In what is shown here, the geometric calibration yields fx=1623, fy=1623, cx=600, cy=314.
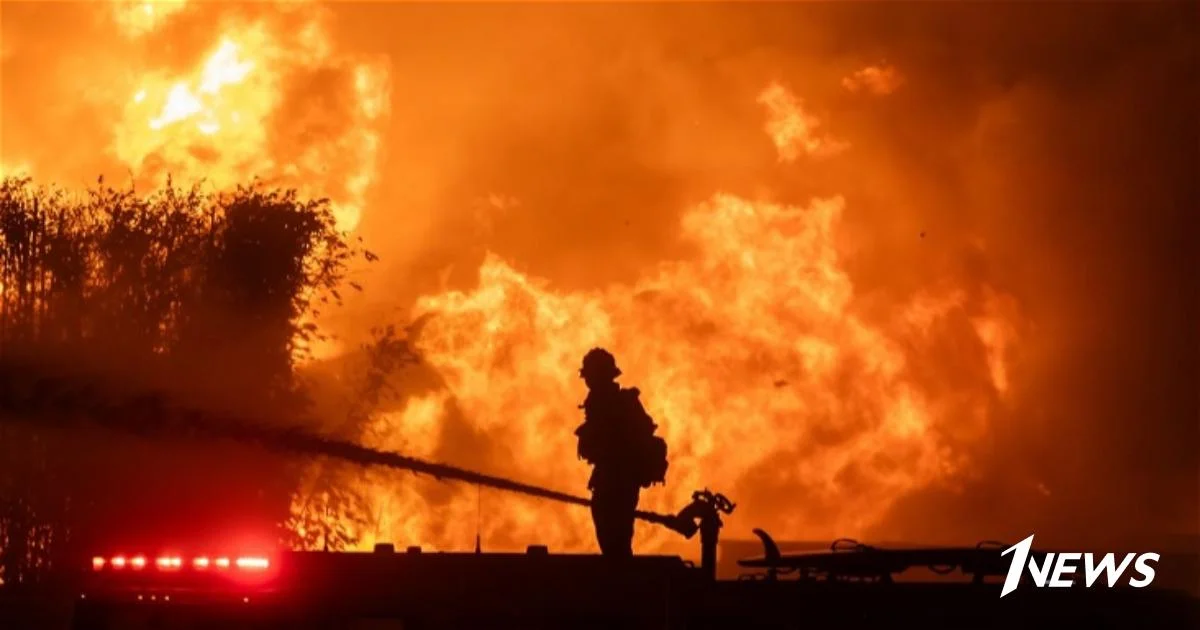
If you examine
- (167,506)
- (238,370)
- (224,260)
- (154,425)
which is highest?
(224,260)

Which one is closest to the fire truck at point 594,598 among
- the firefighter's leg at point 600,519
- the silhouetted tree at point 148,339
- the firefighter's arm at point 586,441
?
the firefighter's leg at point 600,519

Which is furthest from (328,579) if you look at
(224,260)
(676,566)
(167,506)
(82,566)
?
(224,260)

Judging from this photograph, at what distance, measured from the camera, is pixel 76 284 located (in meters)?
50.6

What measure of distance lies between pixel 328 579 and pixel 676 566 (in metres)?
4.39

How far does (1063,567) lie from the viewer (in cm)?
2119

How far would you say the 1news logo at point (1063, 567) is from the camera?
20.0 m

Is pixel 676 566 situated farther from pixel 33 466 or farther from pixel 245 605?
pixel 33 466

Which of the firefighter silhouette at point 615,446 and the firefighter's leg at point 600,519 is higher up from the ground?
the firefighter silhouette at point 615,446

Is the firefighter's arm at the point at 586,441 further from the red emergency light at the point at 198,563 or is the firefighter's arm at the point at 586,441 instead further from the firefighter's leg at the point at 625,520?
the red emergency light at the point at 198,563

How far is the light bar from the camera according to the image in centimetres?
1798

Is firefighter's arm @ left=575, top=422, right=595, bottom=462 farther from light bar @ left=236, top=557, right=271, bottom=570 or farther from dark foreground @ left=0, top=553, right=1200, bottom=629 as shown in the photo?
light bar @ left=236, top=557, right=271, bottom=570

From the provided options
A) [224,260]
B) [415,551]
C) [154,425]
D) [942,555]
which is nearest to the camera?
[415,551]

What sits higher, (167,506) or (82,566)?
(167,506)

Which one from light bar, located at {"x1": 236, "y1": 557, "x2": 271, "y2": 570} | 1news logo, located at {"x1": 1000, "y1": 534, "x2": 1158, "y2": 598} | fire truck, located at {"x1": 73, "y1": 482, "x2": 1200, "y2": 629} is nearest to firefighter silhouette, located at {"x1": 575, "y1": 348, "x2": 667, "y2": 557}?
fire truck, located at {"x1": 73, "y1": 482, "x2": 1200, "y2": 629}
